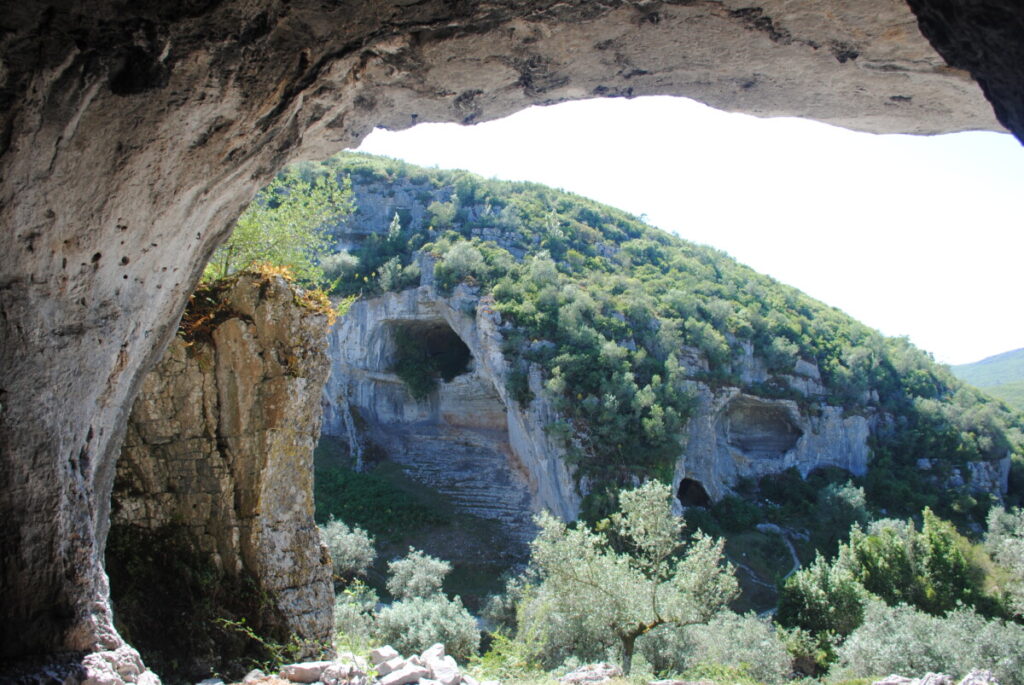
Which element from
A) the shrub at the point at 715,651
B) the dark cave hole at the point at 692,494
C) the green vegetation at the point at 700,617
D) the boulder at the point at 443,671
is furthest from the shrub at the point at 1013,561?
the boulder at the point at 443,671

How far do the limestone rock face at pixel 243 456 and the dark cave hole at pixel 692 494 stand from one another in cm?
2137

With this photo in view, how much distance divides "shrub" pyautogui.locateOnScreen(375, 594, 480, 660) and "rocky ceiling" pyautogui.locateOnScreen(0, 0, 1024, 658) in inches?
428

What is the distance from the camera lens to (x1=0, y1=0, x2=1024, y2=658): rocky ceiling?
115 inches

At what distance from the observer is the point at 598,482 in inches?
840

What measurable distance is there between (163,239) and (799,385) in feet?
104

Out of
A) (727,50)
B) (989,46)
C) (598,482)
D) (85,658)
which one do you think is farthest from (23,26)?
(598,482)

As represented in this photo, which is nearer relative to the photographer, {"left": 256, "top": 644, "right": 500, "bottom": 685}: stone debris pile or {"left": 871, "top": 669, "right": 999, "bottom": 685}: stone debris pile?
{"left": 256, "top": 644, "right": 500, "bottom": 685}: stone debris pile

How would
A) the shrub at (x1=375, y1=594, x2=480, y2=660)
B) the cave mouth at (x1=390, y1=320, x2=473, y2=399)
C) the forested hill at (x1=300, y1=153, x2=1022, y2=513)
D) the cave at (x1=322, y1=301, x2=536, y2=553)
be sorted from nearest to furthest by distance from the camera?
the shrub at (x1=375, y1=594, x2=480, y2=660), the forested hill at (x1=300, y1=153, x2=1022, y2=513), the cave at (x1=322, y1=301, x2=536, y2=553), the cave mouth at (x1=390, y1=320, x2=473, y2=399)

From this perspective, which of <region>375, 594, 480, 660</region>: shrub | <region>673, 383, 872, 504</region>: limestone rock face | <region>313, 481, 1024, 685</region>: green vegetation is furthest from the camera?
<region>673, 383, 872, 504</region>: limestone rock face

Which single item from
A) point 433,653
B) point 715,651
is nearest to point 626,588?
point 715,651

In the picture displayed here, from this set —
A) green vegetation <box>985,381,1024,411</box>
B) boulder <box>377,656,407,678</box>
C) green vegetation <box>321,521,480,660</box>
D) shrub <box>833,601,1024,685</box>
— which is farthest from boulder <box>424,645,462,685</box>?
green vegetation <box>985,381,1024,411</box>

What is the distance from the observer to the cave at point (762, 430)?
30641 millimetres

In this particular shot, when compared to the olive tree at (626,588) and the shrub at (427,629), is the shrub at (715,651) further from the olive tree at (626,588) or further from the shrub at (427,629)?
the shrub at (427,629)

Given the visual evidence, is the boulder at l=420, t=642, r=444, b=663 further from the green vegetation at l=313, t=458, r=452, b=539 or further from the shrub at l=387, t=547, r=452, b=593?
the green vegetation at l=313, t=458, r=452, b=539
